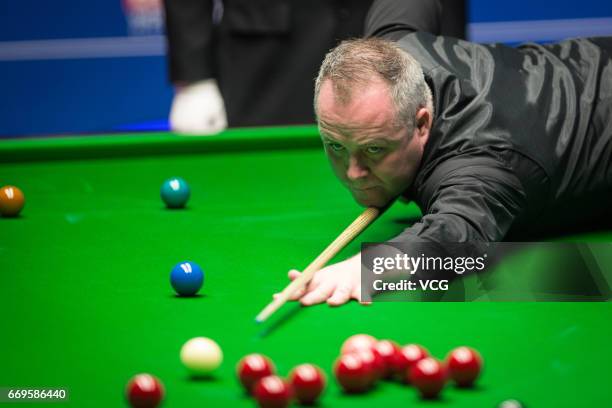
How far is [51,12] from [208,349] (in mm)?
5696

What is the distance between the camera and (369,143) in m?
2.93

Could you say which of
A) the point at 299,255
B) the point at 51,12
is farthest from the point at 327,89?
the point at 51,12

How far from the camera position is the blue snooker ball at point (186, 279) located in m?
2.57

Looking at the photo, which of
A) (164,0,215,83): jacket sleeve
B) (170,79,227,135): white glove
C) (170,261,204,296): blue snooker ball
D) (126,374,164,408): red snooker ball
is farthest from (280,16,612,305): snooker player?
(164,0,215,83): jacket sleeve

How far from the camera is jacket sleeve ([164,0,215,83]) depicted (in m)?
4.82

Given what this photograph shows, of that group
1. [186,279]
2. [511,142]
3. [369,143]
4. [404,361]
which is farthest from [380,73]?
[404,361]

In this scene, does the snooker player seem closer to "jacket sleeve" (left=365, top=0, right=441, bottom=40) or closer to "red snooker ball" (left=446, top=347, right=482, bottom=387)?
"jacket sleeve" (left=365, top=0, right=441, bottom=40)

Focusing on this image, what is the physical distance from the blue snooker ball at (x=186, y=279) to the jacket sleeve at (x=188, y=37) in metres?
2.32

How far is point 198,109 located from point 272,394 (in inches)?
119

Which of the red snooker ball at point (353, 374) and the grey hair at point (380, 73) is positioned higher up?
the grey hair at point (380, 73)

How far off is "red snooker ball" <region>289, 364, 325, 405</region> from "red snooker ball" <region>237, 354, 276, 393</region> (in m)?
0.07

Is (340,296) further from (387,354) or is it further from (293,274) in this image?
(387,354)

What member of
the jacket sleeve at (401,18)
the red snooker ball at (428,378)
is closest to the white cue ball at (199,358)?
the red snooker ball at (428,378)

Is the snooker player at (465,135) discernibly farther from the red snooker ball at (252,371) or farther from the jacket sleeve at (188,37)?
the jacket sleeve at (188,37)
